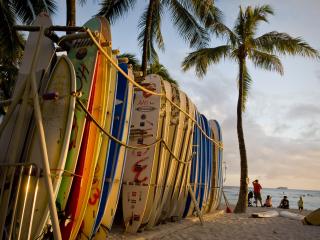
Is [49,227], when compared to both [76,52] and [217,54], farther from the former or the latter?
[217,54]

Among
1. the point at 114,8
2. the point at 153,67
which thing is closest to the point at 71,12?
the point at 114,8

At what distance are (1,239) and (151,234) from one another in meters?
2.77

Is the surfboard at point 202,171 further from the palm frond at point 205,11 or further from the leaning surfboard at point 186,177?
the palm frond at point 205,11

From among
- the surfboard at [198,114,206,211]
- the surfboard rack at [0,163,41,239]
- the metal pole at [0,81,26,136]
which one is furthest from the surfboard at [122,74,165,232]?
the metal pole at [0,81,26,136]

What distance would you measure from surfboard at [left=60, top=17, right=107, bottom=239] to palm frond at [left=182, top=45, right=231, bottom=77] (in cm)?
964

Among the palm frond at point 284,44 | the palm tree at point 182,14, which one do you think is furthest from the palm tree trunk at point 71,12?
the palm frond at point 284,44

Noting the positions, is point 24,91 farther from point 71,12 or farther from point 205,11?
point 205,11

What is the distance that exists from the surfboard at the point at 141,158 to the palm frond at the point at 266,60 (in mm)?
7899

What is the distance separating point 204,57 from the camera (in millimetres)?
13562

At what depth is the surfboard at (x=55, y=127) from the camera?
3.42 meters

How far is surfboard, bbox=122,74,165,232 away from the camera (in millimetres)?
5602

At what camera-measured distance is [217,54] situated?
13.5 metres

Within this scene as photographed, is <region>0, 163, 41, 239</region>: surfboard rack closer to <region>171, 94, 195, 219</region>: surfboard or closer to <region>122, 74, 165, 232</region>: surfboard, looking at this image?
<region>122, 74, 165, 232</region>: surfboard

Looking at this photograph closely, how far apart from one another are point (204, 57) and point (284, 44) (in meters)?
2.96
